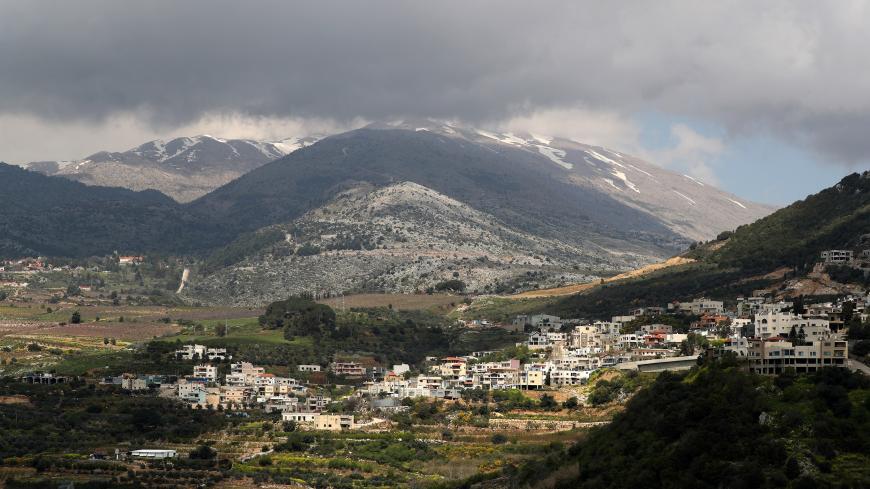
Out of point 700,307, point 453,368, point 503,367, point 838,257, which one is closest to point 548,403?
point 503,367

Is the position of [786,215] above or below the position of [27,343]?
above

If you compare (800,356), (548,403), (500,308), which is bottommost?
(548,403)

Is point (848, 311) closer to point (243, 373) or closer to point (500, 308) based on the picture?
point (243, 373)

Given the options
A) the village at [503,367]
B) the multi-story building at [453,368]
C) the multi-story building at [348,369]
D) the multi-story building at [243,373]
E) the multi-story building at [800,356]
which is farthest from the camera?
the multi-story building at [348,369]

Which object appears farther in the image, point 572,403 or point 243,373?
point 243,373

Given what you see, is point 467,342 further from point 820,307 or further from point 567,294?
point 820,307

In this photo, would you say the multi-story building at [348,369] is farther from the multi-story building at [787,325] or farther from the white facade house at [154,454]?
the multi-story building at [787,325]

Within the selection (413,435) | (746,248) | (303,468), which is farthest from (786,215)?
(303,468)

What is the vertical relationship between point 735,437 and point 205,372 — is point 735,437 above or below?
below

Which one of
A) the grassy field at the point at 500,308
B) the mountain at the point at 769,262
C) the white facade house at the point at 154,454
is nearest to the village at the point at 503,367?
the mountain at the point at 769,262
